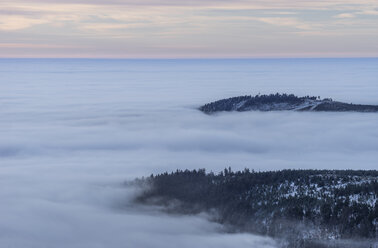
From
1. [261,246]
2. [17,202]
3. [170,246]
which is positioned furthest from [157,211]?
[17,202]

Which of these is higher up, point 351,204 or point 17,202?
point 351,204

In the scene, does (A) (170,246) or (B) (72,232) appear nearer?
(A) (170,246)

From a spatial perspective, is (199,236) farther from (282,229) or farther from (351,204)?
(351,204)

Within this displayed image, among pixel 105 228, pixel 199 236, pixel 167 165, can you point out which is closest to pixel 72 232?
pixel 105 228

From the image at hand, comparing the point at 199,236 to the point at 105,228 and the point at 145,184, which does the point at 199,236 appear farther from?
the point at 145,184

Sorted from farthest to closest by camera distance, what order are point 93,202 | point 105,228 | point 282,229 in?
1. point 93,202
2. point 105,228
3. point 282,229

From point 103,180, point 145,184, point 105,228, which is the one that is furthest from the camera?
point 103,180

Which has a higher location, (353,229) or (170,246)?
(353,229)
